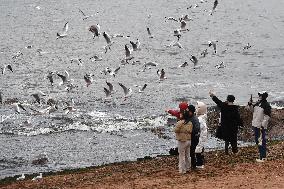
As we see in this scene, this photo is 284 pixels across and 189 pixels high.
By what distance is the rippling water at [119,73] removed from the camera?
28.6 m

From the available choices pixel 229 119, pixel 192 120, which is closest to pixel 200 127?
pixel 192 120

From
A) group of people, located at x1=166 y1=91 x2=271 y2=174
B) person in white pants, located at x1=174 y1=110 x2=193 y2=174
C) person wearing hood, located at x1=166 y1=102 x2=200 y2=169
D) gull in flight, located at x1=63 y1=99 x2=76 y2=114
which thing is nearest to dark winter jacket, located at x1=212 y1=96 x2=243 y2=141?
group of people, located at x1=166 y1=91 x2=271 y2=174

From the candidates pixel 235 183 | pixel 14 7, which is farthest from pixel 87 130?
pixel 14 7

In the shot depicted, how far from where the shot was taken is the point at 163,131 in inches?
1225

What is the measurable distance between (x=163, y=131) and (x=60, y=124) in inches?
250

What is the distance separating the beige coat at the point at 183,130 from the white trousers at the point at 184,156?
178 millimetres

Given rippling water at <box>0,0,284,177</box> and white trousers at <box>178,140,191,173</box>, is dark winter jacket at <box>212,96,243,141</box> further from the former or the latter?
rippling water at <box>0,0,284,177</box>

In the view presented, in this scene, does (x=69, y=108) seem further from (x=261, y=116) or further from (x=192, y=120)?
(x=192, y=120)

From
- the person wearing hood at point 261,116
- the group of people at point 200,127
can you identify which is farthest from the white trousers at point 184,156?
the person wearing hood at point 261,116

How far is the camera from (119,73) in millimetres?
51219

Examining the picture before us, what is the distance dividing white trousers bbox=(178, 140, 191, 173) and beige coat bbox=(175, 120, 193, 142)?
18cm

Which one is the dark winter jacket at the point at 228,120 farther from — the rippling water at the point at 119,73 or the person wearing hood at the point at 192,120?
the rippling water at the point at 119,73

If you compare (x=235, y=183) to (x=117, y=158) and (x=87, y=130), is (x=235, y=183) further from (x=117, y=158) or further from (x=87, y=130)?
(x=87, y=130)

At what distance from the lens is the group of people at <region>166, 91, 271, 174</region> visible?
14641 mm
